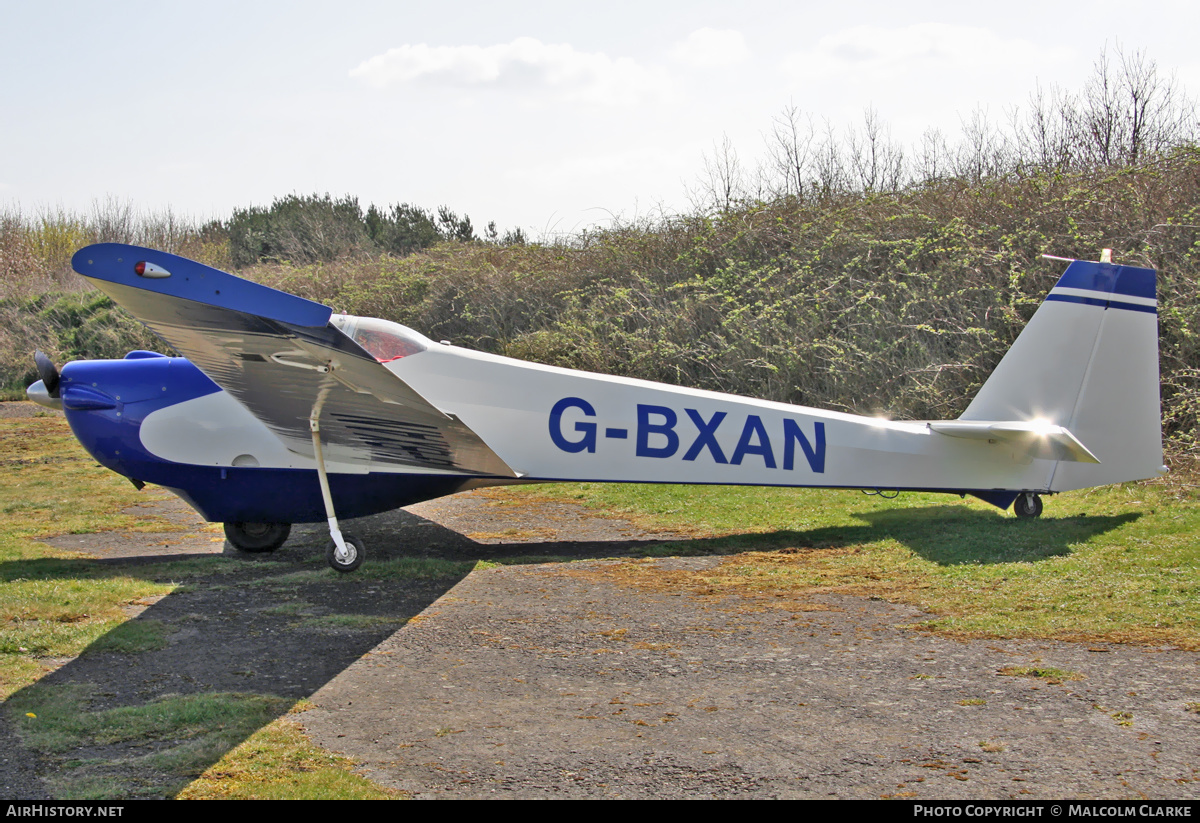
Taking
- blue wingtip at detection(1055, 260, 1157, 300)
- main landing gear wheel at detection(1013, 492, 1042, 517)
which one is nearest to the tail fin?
blue wingtip at detection(1055, 260, 1157, 300)

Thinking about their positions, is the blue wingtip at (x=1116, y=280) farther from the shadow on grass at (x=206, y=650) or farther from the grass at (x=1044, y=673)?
the shadow on grass at (x=206, y=650)

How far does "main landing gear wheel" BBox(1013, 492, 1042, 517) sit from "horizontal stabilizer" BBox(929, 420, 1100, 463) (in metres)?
0.37

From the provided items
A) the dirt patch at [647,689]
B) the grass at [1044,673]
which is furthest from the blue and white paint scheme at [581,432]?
the grass at [1044,673]

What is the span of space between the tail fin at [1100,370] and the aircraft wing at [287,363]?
4.15 metres

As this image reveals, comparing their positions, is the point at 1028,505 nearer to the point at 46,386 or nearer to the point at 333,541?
A: the point at 333,541

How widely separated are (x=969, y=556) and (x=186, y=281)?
5.27 m

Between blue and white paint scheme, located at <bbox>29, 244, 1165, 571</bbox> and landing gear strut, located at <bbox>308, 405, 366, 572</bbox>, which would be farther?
blue and white paint scheme, located at <bbox>29, 244, 1165, 571</bbox>

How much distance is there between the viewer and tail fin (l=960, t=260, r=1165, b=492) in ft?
22.0

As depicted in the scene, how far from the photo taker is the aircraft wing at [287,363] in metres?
4.13

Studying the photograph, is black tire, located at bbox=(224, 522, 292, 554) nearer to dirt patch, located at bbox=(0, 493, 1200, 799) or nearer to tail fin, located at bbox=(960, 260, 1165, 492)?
dirt patch, located at bbox=(0, 493, 1200, 799)

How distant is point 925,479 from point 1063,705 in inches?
128

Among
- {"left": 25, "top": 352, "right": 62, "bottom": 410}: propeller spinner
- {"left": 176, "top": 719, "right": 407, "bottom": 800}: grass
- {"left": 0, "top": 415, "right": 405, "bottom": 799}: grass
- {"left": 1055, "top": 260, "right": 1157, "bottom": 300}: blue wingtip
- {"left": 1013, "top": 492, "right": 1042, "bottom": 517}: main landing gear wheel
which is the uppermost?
{"left": 1055, "top": 260, "right": 1157, "bottom": 300}: blue wingtip

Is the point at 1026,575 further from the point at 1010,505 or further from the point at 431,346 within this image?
the point at 431,346
